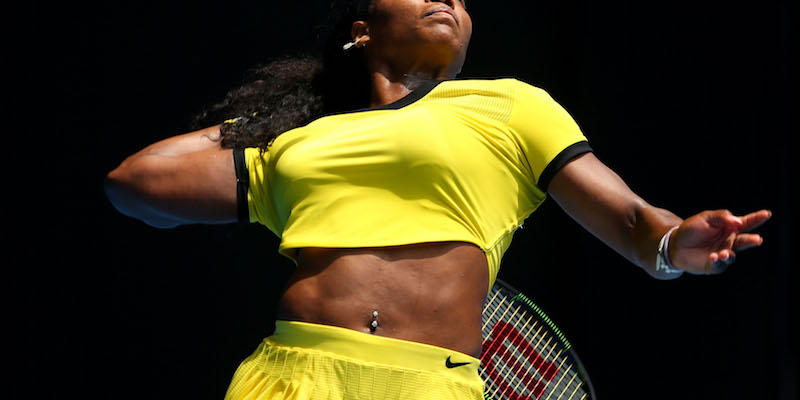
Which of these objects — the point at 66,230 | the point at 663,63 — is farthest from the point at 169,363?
the point at 663,63

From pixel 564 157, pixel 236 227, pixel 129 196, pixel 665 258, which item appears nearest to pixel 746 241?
pixel 665 258

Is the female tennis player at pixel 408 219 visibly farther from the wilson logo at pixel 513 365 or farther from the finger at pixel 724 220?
the wilson logo at pixel 513 365

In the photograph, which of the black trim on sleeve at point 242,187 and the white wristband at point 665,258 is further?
the black trim on sleeve at point 242,187

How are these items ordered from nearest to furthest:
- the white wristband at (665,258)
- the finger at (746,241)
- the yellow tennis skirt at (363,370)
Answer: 1. the finger at (746,241)
2. the white wristband at (665,258)
3. the yellow tennis skirt at (363,370)

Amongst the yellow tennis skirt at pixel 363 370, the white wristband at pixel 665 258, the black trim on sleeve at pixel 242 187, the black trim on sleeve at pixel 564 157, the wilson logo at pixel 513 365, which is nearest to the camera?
the white wristband at pixel 665 258

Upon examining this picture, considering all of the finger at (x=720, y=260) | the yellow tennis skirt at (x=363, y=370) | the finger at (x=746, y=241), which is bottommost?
the yellow tennis skirt at (x=363, y=370)

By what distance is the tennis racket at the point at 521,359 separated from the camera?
1938mm

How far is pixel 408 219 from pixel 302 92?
54cm

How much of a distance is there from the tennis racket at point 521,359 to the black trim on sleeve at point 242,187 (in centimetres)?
56

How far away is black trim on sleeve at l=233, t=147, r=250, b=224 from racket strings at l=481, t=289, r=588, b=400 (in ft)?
1.83

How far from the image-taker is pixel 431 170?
1499 mm

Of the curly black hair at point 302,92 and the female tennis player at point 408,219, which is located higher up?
the curly black hair at point 302,92

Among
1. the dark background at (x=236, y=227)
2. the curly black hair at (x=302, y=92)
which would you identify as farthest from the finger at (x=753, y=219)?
the dark background at (x=236, y=227)

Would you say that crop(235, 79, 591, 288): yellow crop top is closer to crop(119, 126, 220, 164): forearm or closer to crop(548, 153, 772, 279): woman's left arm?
crop(548, 153, 772, 279): woman's left arm
